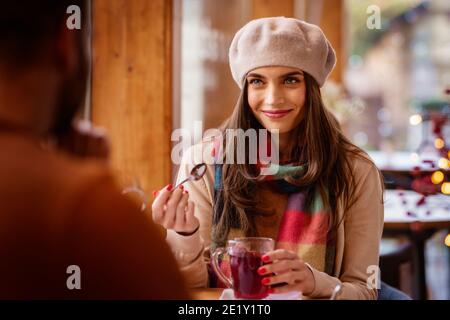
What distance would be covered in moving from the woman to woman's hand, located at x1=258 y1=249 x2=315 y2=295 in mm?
263

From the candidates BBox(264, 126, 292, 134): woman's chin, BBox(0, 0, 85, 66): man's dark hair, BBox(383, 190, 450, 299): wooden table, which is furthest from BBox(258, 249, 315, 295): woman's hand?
BBox(383, 190, 450, 299): wooden table

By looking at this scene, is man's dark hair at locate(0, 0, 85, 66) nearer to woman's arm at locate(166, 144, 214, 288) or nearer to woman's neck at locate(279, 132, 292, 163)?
woman's arm at locate(166, 144, 214, 288)

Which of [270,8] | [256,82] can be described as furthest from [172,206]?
[270,8]

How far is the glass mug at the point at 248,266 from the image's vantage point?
1.06m

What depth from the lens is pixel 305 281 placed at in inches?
44.7

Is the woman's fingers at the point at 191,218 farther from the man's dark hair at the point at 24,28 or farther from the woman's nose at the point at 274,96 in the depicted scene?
the man's dark hair at the point at 24,28

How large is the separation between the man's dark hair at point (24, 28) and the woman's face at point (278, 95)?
0.95m

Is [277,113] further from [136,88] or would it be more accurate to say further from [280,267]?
[136,88]

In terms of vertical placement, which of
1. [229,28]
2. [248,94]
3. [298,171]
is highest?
[229,28]
